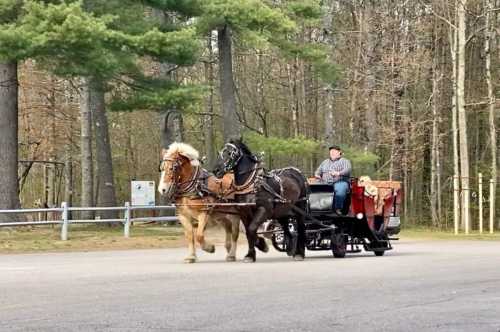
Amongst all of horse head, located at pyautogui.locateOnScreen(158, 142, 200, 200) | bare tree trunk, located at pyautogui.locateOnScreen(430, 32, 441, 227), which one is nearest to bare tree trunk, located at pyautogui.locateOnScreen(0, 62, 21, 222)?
horse head, located at pyautogui.locateOnScreen(158, 142, 200, 200)

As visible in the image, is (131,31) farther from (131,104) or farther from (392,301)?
(392,301)

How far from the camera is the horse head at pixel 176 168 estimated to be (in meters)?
17.8

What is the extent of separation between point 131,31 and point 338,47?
20.1 m

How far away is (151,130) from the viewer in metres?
59.8

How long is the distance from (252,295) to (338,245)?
8046 mm

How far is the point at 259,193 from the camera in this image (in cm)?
1833

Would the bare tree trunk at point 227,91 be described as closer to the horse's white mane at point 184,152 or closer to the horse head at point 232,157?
the horse head at point 232,157

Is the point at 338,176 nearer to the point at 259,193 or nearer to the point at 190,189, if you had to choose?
the point at 259,193

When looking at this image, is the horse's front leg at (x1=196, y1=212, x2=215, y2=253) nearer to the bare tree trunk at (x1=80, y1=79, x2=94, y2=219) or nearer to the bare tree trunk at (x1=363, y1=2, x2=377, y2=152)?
the bare tree trunk at (x1=80, y1=79, x2=94, y2=219)

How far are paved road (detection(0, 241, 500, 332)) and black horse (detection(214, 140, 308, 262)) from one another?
2.43ft

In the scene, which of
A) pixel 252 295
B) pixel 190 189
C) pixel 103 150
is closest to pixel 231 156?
pixel 190 189

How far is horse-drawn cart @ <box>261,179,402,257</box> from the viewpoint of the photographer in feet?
65.5

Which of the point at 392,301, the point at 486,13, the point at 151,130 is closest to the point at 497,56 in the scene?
the point at 486,13

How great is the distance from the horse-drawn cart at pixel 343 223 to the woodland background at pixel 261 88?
8439mm
